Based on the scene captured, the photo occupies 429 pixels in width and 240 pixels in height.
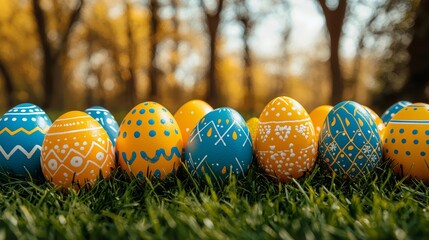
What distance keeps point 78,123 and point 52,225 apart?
696 mm

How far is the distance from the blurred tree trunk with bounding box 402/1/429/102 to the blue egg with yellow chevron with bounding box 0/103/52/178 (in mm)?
7033

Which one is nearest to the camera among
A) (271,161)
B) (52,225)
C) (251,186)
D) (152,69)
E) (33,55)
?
(52,225)

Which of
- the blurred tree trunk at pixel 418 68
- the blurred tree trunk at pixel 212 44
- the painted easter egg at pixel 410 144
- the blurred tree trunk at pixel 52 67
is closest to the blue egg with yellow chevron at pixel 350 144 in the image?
the painted easter egg at pixel 410 144

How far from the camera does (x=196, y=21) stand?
15383mm

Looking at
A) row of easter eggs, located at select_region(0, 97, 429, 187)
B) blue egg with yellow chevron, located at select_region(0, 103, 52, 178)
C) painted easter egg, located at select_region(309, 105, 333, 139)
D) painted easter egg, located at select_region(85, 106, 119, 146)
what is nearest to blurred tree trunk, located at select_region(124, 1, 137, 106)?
painted easter egg, located at select_region(85, 106, 119, 146)

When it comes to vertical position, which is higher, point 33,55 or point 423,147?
point 423,147

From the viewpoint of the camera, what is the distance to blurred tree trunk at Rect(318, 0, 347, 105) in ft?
24.1

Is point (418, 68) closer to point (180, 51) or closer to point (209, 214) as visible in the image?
point (209, 214)

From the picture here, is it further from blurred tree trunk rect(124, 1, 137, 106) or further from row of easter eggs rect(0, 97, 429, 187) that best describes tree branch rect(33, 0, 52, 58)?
row of easter eggs rect(0, 97, 429, 187)

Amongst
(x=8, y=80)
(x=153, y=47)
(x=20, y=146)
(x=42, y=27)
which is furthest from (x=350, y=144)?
(x=8, y=80)

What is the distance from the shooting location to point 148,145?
7.13 ft

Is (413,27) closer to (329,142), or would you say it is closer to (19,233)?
(329,142)

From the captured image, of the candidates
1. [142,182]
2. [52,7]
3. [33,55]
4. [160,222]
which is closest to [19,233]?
[160,222]

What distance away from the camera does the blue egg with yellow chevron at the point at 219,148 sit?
2141 mm
